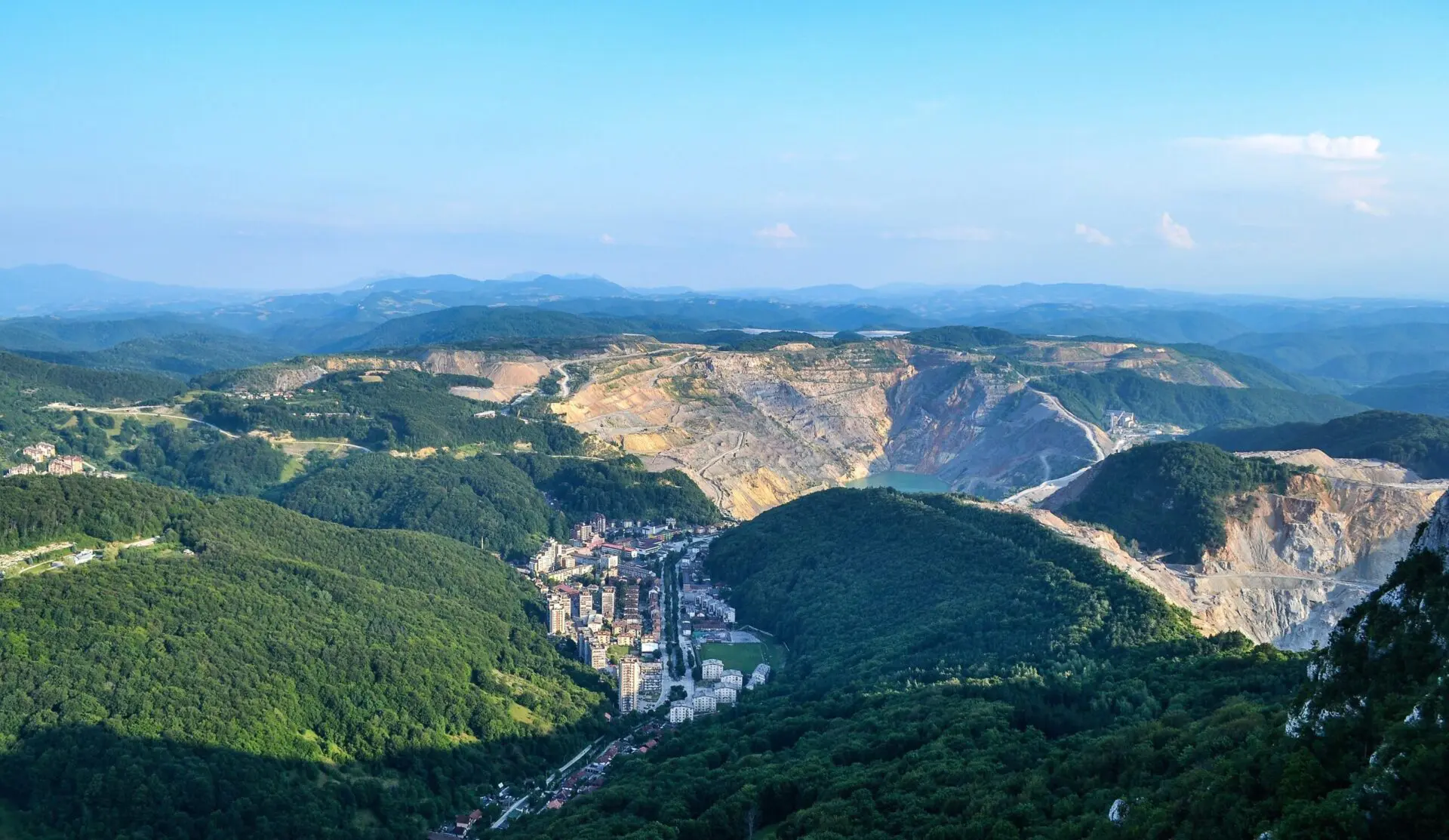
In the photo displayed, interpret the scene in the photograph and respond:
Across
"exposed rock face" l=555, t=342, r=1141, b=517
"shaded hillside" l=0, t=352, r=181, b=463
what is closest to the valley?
"shaded hillside" l=0, t=352, r=181, b=463

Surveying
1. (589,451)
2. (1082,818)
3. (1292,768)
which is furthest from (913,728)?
(589,451)

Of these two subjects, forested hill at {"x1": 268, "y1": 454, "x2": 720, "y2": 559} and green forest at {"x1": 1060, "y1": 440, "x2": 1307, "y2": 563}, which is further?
forested hill at {"x1": 268, "y1": 454, "x2": 720, "y2": 559}

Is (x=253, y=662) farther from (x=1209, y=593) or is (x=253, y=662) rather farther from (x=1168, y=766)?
(x=1209, y=593)

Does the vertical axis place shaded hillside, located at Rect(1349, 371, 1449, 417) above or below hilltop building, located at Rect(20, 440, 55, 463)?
above

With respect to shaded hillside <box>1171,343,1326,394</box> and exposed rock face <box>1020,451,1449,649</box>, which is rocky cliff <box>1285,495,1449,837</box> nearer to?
exposed rock face <box>1020,451,1449,649</box>

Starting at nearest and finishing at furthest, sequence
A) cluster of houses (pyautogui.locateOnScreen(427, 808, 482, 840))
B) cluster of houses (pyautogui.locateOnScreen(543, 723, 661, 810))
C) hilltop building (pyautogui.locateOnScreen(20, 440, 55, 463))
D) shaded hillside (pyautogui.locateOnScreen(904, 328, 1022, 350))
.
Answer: cluster of houses (pyautogui.locateOnScreen(427, 808, 482, 840)) → cluster of houses (pyautogui.locateOnScreen(543, 723, 661, 810)) → hilltop building (pyautogui.locateOnScreen(20, 440, 55, 463)) → shaded hillside (pyautogui.locateOnScreen(904, 328, 1022, 350))

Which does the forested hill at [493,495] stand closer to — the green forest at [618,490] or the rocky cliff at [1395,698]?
the green forest at [618,490]

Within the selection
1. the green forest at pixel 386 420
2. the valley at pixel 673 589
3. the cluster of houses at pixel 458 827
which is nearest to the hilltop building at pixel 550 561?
the valley at pixel 673 589
